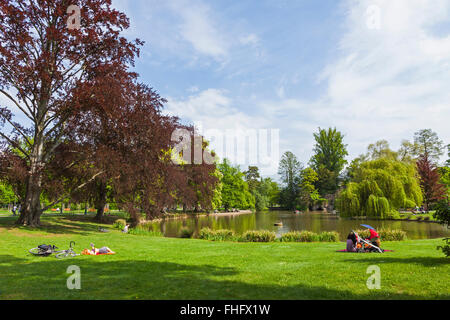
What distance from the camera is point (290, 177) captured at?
83.1 m

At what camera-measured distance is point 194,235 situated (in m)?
19.4

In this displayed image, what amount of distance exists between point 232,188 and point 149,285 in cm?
5664

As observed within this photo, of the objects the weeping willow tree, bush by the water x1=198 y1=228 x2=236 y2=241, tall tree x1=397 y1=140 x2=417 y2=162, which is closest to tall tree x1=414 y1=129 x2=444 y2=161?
tall tree x1=397 y1=140 x2=417 y2=162

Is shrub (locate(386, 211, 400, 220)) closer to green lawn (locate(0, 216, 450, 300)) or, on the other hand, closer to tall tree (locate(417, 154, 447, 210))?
tall tree (locate(417, 154, 447, 210))

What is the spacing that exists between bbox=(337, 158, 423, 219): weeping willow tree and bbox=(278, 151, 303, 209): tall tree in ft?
133

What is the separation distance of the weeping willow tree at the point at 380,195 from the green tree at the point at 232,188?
28740 millimetres

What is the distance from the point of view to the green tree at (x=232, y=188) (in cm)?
6088

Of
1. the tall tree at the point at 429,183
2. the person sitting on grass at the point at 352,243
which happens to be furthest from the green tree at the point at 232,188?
the person sitting on grass at the point at 352,243

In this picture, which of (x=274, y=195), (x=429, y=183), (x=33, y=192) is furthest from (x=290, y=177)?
(x=33, y=192)

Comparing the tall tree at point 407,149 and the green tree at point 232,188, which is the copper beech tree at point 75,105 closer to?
the green tree at point 232,188

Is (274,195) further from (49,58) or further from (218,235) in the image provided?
(49,58)

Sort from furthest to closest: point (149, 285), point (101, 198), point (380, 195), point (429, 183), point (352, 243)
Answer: point (429, 183) < point (380, 195) < point (101, 198) < point (352, 243) < point (149, 285)

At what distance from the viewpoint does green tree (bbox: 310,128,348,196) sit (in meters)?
69.9

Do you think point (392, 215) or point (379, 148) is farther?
point (379, 148)
